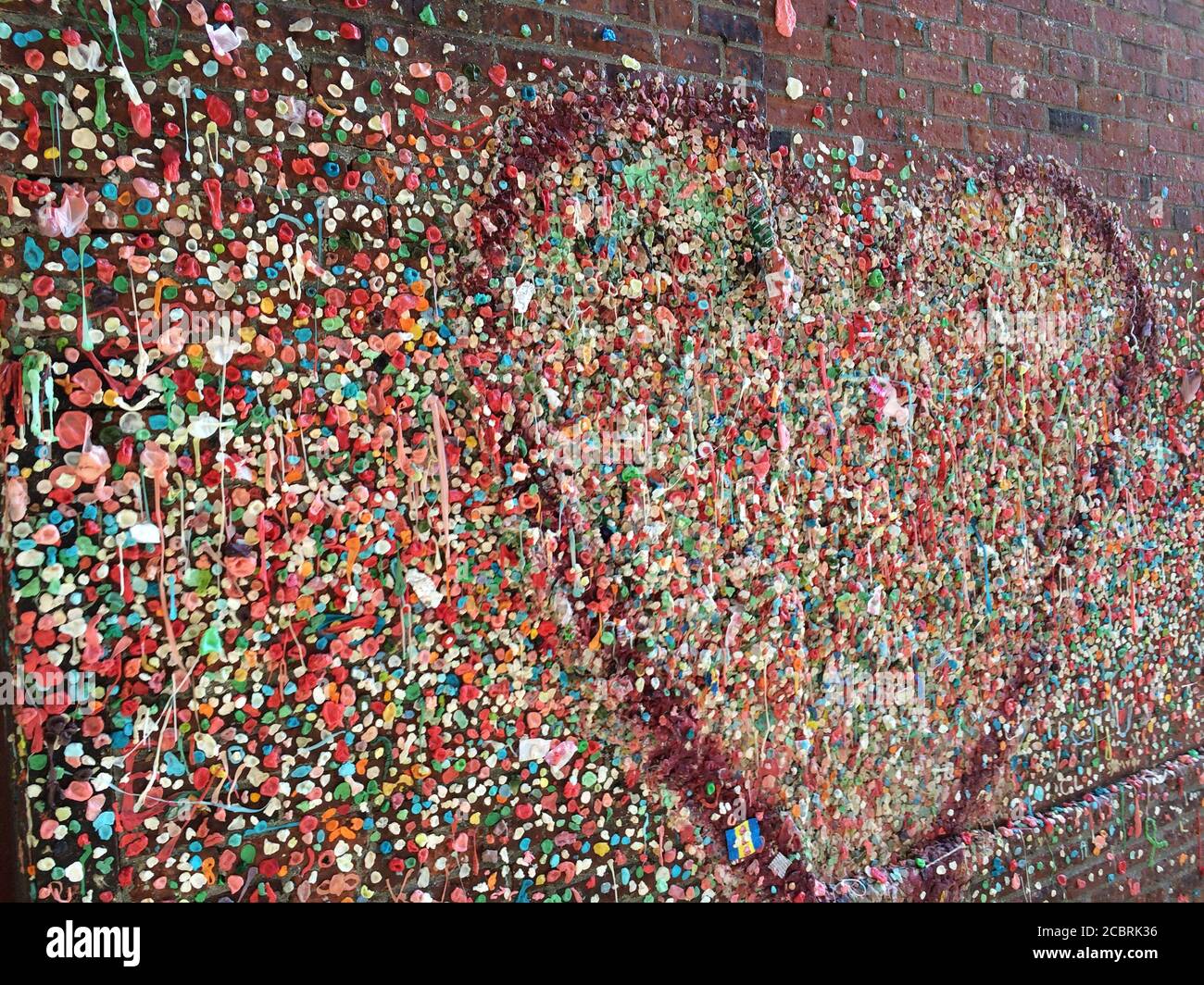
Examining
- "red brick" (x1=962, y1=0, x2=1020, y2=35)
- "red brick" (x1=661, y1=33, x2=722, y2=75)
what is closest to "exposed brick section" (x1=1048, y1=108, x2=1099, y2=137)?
"red brick" (x1=962, y1=0, x2=1020, y2=35)

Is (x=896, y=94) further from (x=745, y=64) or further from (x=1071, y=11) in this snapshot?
(x=1071, y=11)

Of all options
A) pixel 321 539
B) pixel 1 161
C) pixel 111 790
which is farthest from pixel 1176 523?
pixel 1 161

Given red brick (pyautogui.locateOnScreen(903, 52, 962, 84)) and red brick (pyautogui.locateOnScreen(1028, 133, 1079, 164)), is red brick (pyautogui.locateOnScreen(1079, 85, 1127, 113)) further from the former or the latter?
red brick (pyautogui.locateOnScreen(903, 52, 962, 84))

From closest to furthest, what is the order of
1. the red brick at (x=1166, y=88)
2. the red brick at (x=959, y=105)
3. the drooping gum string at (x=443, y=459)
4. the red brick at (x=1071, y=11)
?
the drooping gum string at (x=443, y=459) < the red brick at (x=959, y=105) < the red brick at (x=1071, y=11) < the red brick at (x=1166, y=88)

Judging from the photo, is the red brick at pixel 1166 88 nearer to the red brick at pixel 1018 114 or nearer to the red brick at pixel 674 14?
the red brick at pixel 1018 114

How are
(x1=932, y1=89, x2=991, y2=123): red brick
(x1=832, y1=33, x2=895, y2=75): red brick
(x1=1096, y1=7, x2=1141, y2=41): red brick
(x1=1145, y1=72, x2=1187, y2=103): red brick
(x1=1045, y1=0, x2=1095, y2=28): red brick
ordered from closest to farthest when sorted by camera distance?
(x1=832, y1=33, x2=895, y2=75): red brick, (x1=932, y1=89, x2=991, y2=123): red brick, (x1=1045, y1=0, x2=1095, y2=28): red brick, (x1=1096, y1=7, x2=1141, y2=41): red brick, (x1=1145, y1=72, x2=1187, y2=103): red brick

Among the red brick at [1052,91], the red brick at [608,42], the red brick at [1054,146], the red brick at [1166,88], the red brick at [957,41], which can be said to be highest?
the red brick at [1166,88]

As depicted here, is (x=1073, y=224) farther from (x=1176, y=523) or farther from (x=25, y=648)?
(x=25, y=648)

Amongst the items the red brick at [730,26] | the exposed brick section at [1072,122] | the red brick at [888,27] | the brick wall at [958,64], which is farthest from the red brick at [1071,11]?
the red brick at [730,26]
